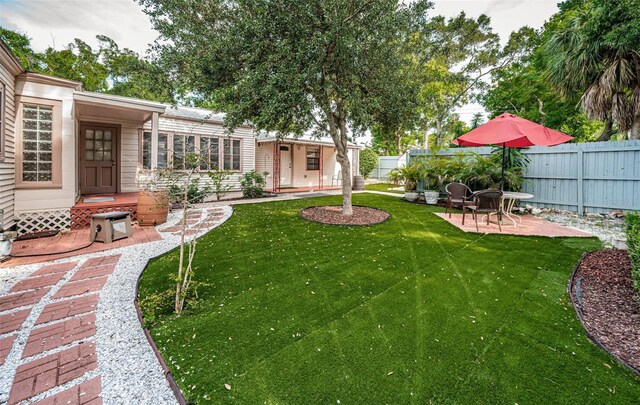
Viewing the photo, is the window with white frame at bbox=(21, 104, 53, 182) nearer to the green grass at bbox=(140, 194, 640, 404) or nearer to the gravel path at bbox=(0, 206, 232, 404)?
the gravel path at bbox=(0, 206, 232, 404)

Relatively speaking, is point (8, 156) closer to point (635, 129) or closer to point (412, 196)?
point (412, 196)

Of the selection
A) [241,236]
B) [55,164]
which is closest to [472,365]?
[241,236]

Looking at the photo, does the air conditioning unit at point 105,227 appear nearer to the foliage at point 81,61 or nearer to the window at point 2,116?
the window at point 2,116

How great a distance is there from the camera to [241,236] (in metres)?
5.80

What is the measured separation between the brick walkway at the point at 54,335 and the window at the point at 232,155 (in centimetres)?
839

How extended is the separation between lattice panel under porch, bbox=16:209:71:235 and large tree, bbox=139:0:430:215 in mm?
4007

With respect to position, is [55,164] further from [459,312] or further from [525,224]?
[525,224]

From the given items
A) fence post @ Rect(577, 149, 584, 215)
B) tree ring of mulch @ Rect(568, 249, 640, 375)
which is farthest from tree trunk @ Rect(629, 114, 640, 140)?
tree ring of mulch @ Rect(568, 249, 640, 375)

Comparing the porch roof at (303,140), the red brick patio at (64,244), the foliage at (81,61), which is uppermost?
Answer: the foliage at (81,61)

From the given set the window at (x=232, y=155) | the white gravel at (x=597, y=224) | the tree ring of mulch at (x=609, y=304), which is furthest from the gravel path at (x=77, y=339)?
the window at (x=232, y=155)

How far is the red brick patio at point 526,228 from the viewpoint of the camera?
19.7 ft

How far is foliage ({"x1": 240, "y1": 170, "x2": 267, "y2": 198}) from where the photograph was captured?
11.8 meters

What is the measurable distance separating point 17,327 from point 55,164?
188 inches

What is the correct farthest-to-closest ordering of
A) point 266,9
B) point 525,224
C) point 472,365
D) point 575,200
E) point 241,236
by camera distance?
1. point 575,200
2. point 525,224
3. point 241,236
4. point 266,9
5. point 472,365
